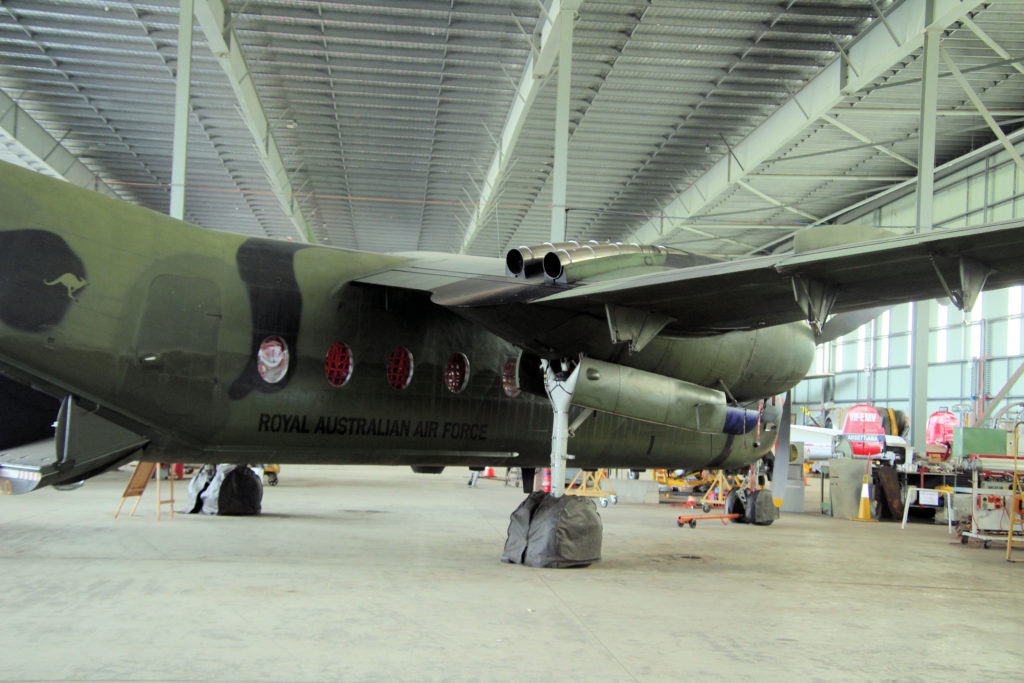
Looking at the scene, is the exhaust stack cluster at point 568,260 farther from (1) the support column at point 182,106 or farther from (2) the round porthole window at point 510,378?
(1) the support column at point 182,106

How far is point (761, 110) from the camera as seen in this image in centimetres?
2388

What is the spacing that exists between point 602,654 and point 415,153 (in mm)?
23702

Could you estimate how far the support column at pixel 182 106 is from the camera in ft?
51.4

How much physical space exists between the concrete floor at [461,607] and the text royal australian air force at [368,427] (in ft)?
4.90

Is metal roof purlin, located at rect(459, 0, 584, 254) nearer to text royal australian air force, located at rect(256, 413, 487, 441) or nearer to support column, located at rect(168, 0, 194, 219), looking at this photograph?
support column, located at rect(168, 0, 194, 219)

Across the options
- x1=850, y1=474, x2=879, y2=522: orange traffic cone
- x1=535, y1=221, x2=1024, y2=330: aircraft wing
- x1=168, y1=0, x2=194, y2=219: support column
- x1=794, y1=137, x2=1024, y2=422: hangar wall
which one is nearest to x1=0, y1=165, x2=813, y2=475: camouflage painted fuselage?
x1=535, y1=221, x2=1024, y2=330: aircraft wing

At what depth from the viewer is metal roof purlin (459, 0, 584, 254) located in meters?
16.1

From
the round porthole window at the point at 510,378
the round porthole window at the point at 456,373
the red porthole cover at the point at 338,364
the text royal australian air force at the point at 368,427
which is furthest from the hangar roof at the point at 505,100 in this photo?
the red porthole cover at the point at 338,364

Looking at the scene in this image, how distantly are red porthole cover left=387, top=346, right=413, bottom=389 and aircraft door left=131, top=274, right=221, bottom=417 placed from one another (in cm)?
200

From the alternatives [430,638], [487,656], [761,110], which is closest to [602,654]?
[487,656]

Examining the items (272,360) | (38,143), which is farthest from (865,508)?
(38,143)

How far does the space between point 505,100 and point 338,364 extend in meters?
15.6

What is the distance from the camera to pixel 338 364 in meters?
9.14

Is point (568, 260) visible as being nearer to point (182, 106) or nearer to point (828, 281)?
point (828, 281)
